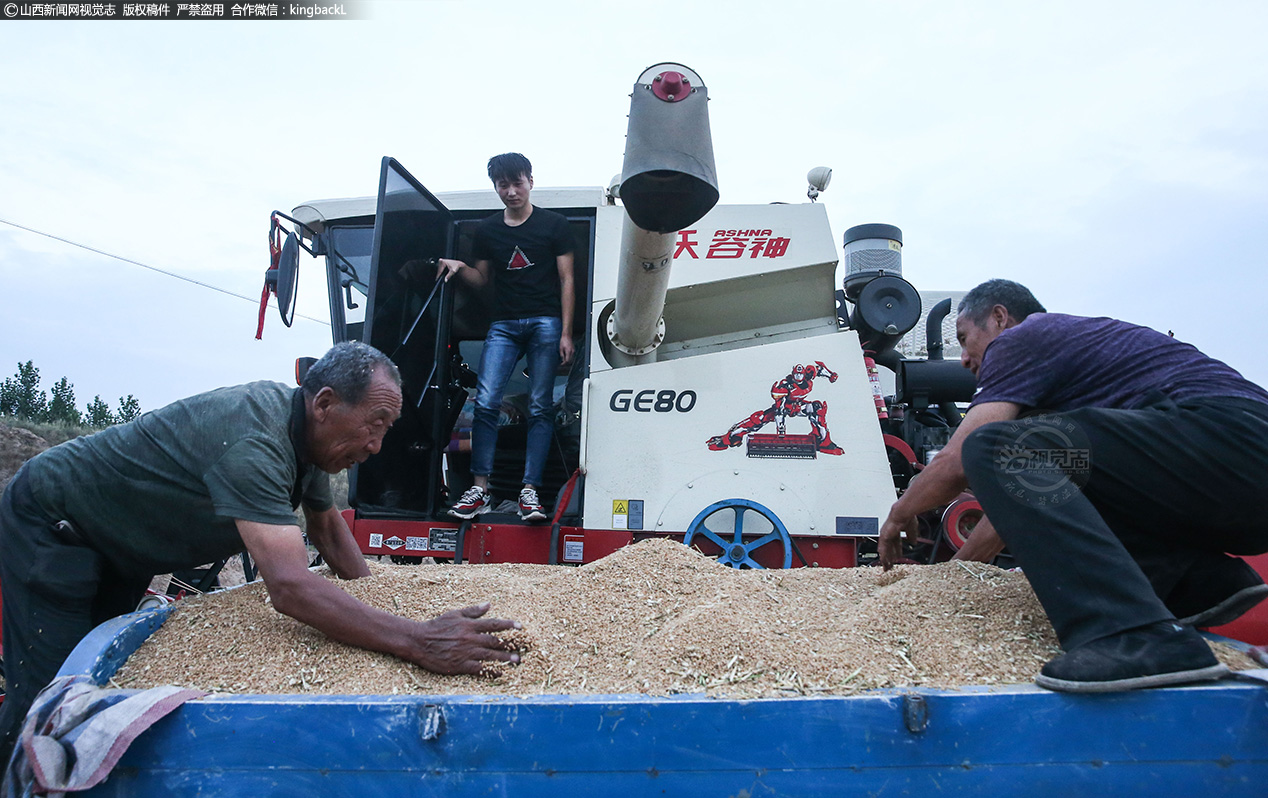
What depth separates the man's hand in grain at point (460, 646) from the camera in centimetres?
181

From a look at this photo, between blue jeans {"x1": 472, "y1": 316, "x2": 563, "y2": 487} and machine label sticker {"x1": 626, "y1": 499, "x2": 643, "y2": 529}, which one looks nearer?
machine label sticker {"x1": 626, "y1": 499, "x2": 643, "y2": 529}

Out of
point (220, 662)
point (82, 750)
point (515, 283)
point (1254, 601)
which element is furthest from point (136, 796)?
point (515, 283)

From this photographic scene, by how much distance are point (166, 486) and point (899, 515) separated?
212 cm

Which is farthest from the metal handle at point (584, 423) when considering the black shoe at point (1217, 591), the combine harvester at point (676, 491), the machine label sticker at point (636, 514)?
the black shoe at point (1217, 591)

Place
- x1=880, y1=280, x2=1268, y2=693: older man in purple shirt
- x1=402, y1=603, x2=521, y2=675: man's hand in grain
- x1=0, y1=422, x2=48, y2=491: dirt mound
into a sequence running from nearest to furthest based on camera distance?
x1=880, y1=280, x2=1268, y2=693: older man in purple shirt < x1=402, y1=603, x2=521, y2=675: man's hand in grain < x1=0, y1=422, x2=48, y2=491: dirt mound

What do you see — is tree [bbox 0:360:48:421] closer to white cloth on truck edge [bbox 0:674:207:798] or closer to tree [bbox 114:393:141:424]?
tree [bbox 114:393:141:424]

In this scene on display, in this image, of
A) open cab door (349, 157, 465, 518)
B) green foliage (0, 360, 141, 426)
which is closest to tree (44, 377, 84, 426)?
green foliage (0, 360, 141, 426)

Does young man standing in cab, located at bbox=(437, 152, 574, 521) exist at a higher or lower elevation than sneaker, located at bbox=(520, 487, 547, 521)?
higher

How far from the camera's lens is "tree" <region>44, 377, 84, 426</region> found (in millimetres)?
19016

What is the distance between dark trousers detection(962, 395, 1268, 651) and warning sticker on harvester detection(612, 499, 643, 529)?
2.26 m

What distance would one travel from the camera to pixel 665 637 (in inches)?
74.7

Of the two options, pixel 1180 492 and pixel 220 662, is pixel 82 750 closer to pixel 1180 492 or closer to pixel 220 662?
pixel 220 662

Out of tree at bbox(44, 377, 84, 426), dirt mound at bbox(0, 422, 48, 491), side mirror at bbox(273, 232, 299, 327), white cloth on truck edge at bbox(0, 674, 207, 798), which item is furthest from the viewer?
tree at bbox(44, 377, 84, 426)

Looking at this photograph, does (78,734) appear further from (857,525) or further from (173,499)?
(857,525)
